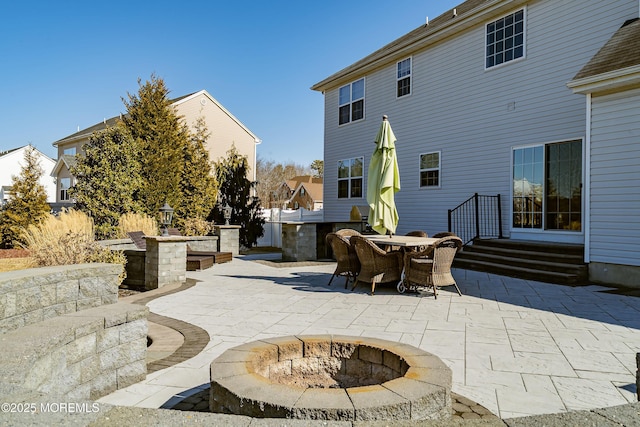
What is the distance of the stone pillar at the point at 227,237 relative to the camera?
1187 cm

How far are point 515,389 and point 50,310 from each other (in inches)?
141

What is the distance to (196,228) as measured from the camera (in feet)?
42.3

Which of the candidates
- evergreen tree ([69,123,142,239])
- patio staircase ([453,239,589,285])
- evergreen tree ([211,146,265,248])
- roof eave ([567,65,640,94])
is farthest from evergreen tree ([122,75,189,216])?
roof eave ([567,65,640,94])

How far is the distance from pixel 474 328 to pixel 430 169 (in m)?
7.85

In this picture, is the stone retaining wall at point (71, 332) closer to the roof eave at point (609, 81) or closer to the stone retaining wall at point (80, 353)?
the stone retaining wall at point (80, 353)

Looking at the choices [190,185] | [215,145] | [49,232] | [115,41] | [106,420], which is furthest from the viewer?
[215,145]

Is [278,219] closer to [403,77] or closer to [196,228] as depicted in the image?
[196,228]

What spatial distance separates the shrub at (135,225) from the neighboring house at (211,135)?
10.6m

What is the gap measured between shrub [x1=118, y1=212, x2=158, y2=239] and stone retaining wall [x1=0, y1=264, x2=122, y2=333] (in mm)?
6734

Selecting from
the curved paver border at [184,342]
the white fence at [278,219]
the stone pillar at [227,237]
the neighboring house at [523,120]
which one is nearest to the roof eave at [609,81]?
the neighboring house at [523,120]

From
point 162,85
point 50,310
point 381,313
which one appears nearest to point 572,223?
point 381,313

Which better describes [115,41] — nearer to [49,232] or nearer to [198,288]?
[49,232]

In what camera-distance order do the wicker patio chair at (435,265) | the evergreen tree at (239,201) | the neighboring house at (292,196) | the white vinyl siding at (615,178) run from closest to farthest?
the wicker patio chair at (435,265)
the white vinyl siding at (615,178)
the evergreen tree at (239,201)
the neighboring house at (292,196)

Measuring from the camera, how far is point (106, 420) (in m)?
1.37
